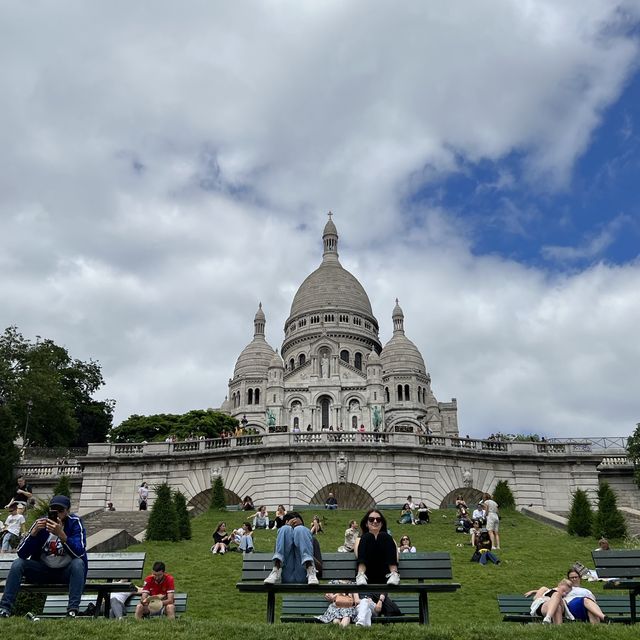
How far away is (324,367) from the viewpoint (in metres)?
110

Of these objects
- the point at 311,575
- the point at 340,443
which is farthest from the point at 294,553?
the point at 340,443

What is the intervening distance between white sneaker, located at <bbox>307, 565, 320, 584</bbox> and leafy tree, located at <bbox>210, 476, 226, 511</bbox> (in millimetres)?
24002

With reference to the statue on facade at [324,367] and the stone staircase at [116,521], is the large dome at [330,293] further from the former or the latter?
the stone staircase at [116,521]

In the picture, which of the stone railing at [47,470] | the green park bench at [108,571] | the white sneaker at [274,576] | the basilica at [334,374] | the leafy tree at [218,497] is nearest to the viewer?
the white sneaker at [274,576]

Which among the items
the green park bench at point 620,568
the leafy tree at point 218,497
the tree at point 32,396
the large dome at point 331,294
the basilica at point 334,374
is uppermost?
the large dome at point 331,294

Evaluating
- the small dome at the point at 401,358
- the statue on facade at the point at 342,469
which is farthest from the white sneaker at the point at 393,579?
the small dome at the point at 401,358

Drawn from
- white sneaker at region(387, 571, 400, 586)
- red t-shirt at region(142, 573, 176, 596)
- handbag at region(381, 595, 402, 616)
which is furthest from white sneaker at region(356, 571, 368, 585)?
red t-shirt at region(142, 573, 176, 596)

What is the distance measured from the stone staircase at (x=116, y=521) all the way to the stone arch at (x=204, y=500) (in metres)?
4.17

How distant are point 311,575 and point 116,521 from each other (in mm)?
23866

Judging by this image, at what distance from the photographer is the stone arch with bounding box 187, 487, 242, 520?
3781 cm

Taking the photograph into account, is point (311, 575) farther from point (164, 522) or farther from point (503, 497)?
point (503, 497)

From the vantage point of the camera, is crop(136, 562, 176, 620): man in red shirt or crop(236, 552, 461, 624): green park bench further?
crop(136, 562, 176, 620): man in red shirt

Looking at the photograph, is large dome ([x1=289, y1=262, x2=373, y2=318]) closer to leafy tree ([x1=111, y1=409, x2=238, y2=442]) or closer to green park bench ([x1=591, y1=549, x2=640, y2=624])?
leafy tree ([x1=111, y1=409, x2=238, y2=442])

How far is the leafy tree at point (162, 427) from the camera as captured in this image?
7144 cm
